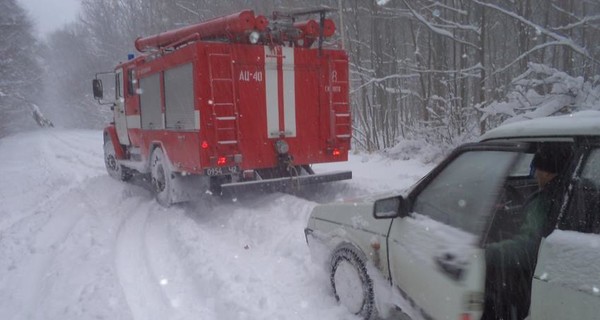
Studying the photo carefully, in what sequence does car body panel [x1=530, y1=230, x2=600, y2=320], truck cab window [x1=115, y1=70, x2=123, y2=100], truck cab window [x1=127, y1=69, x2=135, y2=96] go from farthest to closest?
1. truck cab window [x1=115, y1=70, x2=123, y2=100]
2. truck cab window [x1=127, y1=69, x2=135, y2=96]
3. car body panel [x1=530, y1=230, x2=600, y2=320]

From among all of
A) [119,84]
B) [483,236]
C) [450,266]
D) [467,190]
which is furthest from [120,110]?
[483,236]

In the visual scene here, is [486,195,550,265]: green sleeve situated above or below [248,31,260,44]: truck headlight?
below

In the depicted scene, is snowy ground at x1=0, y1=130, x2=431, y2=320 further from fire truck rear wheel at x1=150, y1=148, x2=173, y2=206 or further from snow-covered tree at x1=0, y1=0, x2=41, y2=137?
snow-covered tree at x1=0, y1=0, x2=41, y2=137

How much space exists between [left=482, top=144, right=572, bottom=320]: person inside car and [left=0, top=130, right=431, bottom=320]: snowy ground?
4.60 feet

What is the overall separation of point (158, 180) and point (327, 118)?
338cm

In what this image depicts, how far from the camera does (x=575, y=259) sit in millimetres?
2061

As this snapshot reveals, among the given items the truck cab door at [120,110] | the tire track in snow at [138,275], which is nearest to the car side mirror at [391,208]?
the tire track in snow at [138,275]

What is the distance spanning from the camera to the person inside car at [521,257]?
2602mm

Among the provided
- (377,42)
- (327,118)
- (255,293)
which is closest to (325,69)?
(327,118)

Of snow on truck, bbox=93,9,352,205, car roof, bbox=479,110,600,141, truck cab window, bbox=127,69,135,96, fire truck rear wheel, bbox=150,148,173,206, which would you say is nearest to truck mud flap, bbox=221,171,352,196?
snow on truck, bbox=93,9,352,205

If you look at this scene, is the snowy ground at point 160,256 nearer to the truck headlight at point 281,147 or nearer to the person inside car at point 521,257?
the truck headlight at point 281,147

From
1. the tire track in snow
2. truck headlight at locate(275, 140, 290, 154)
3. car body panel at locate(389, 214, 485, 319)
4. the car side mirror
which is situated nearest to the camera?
car body panel at locate(389, 214, 485, 319)

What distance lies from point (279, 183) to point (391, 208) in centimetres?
443

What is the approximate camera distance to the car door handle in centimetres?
252
